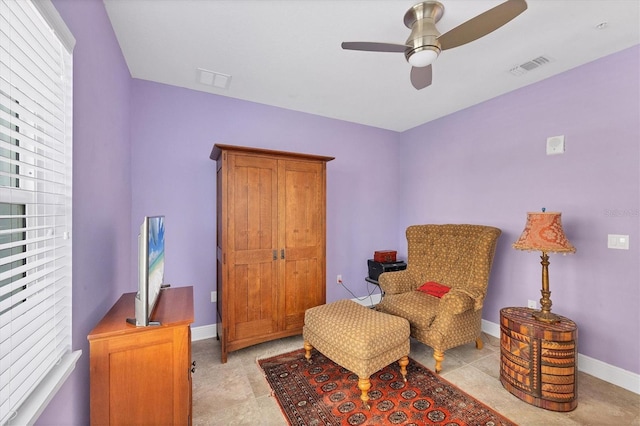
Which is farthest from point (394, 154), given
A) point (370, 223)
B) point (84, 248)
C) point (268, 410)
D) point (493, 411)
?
point (84, 248)

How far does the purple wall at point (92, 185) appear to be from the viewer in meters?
1.25

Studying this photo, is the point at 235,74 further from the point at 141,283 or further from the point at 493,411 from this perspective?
the point at 493,411

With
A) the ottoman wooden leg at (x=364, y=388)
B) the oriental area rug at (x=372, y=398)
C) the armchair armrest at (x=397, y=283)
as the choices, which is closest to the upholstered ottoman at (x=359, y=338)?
the ottoman wooden leg at (x=364, y=388)

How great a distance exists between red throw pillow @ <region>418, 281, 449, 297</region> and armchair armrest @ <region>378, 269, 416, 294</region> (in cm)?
13

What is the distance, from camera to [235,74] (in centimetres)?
256

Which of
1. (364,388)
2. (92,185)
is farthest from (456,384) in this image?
(92,185)

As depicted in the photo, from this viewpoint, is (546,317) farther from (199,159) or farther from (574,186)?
(199,159)

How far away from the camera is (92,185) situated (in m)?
1.52

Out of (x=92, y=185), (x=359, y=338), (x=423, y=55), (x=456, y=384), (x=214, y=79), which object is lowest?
(x=456, y=384)

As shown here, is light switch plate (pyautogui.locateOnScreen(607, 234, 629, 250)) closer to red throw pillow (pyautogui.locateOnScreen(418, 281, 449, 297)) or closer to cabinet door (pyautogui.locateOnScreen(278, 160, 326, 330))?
red throw pillow (pyautogui.locateOnScreen(418, 281, 449, 297))

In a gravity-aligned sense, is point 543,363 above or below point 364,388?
above

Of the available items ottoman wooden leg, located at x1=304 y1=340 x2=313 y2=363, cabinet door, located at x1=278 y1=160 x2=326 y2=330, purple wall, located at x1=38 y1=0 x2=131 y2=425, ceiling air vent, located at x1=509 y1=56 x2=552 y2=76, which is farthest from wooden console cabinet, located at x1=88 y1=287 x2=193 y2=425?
ceiling air vent, located at x1=509 y1=56 x2=552 y2=76

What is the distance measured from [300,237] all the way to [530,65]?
2.60 meters

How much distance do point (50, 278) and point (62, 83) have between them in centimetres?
80
